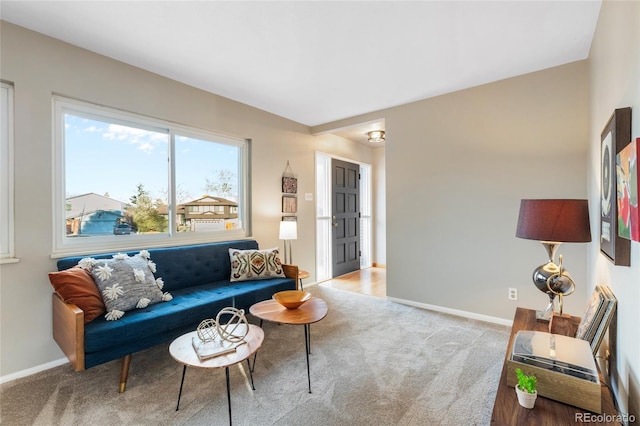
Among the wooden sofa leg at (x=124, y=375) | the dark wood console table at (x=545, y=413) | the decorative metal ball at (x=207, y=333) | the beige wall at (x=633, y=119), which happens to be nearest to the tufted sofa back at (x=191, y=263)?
the wooden sofa leg at (x=124, y=375)

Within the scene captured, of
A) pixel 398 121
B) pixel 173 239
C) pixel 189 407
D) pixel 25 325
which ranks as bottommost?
pixel 189 407

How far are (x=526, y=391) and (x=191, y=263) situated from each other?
2.79 m

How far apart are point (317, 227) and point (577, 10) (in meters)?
3.77

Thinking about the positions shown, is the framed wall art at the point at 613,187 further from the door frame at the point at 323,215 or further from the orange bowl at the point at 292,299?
the door frame at the point at 323,215

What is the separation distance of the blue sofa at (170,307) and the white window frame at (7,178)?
325mm

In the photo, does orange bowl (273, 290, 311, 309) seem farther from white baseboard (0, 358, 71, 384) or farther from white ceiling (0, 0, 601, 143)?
white ceiling (0, 0, 601, 143)

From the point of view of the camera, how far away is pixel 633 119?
1.20 m

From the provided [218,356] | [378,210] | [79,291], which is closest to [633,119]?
[218,356]

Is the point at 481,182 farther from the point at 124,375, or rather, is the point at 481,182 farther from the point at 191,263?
the point at 124,375

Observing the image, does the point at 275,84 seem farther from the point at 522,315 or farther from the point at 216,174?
the point at 522,315

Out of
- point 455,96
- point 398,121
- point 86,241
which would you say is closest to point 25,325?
point 86,241

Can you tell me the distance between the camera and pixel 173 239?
10.1 feet

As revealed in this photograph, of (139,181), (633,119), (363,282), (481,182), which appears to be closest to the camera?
(633,119)

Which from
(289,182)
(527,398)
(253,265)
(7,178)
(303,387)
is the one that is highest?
(289,182)
